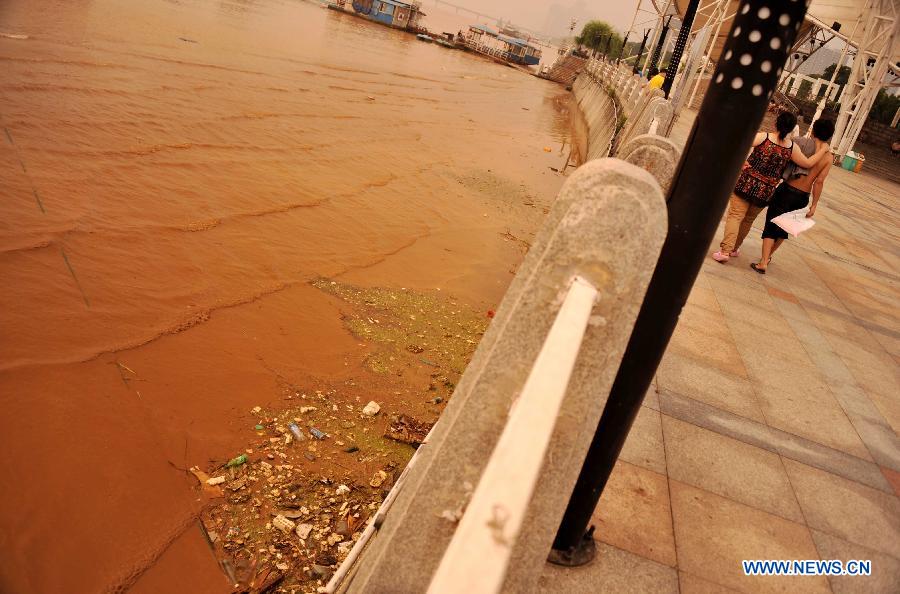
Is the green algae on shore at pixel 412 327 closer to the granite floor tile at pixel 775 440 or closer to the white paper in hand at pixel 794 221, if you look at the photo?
the granite floor tile at pixel 775 440

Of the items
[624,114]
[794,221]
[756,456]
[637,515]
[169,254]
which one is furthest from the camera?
[624,114]

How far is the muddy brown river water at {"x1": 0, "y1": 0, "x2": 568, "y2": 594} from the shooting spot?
12.2ft

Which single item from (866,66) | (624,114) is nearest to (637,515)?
(624,114)

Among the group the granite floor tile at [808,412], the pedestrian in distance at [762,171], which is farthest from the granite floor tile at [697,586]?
the pedestrian in distance at [762,171]

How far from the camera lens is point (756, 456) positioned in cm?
380

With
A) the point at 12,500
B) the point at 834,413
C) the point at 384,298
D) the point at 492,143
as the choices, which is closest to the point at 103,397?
the point at 12,500

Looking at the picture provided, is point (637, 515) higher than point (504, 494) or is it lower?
lower

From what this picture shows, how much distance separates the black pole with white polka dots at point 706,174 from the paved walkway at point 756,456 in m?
0.97

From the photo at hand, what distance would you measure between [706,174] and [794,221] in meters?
6.53

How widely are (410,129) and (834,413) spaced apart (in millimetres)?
13820

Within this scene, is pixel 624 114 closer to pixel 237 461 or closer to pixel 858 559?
pixel 858 559

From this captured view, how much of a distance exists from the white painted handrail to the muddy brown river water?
2.98m

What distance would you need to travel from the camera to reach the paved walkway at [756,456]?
9.39 feet

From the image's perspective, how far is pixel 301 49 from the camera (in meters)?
25.5
